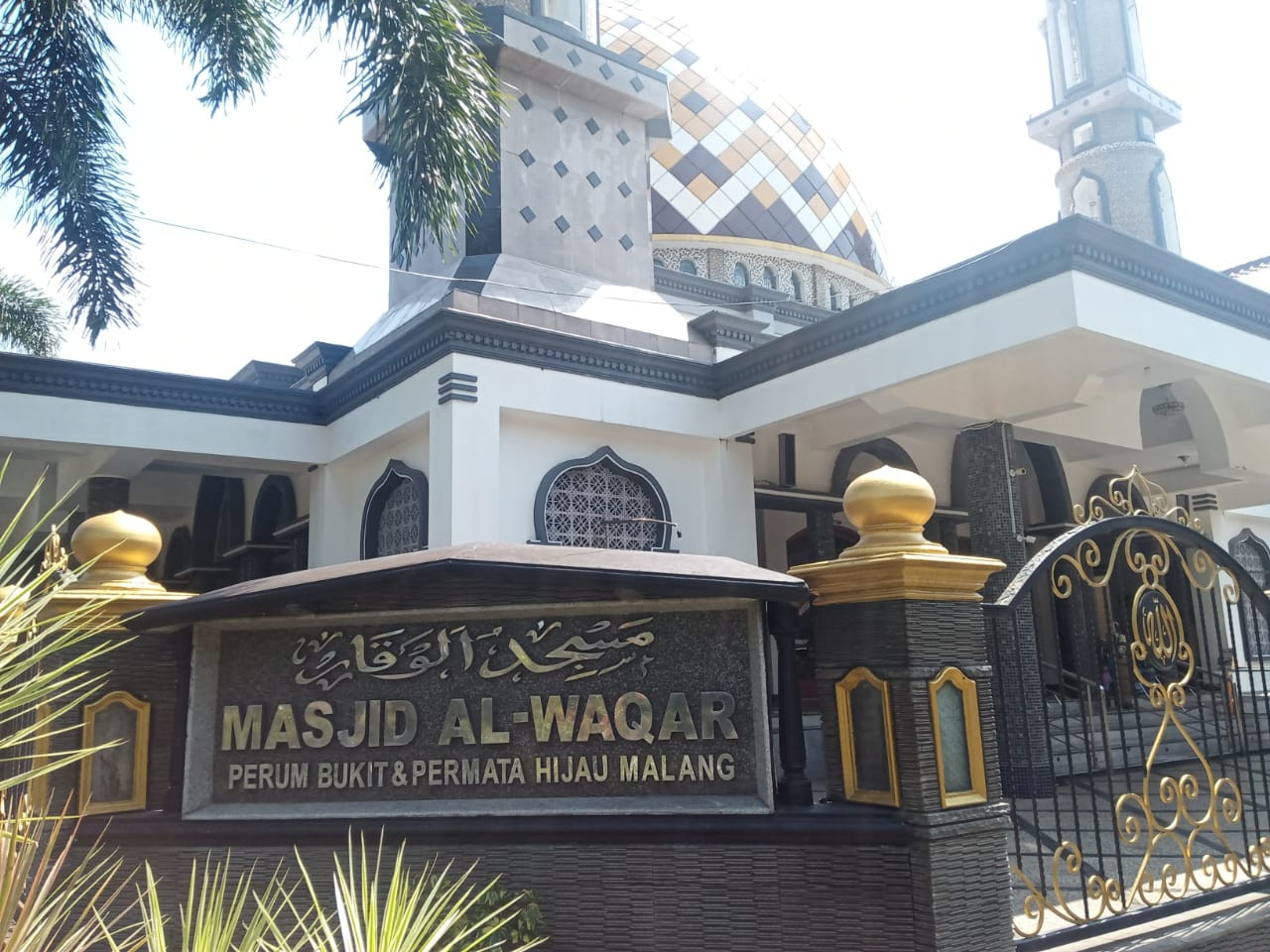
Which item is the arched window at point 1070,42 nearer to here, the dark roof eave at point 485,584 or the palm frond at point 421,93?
the palm frond at point 421,93

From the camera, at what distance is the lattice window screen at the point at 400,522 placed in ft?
27.4

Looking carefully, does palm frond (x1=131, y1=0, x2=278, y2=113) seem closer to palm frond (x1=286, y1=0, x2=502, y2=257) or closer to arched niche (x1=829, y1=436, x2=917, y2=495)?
palm frond (x1=286, y1=0, x2=502, y2=257)

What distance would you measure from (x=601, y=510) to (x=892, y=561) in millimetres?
5818

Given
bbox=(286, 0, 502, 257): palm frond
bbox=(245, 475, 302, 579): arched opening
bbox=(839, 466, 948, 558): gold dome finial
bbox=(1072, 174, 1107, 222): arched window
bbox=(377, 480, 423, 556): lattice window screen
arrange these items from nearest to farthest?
bbox=(839, 466, 948, 558): gold dome finial
bbox=(286, 0, 502, 257): palm frond
bbox=(377, 480, 423, 556): lattice window screen
bbox=(245, 475, 302, 579): arched opening
bbox=(1072, 174, 1107, 222): arched window

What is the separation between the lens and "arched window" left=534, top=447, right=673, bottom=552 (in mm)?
8203

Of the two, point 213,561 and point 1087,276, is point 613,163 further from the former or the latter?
point 213,561

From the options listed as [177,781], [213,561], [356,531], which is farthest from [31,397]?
[177,781]

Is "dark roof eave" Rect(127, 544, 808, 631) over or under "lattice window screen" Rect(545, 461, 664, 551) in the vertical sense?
under

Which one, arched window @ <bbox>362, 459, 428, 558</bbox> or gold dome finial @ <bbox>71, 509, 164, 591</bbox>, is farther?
arched window @ <bbox>362, 459, 428, 558</bbox>

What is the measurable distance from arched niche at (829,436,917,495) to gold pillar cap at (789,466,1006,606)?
7.65 m

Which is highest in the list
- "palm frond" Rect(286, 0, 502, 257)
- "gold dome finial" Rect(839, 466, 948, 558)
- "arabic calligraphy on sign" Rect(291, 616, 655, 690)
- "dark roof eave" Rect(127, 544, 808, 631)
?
"palm frond" Rect(286, 0, 502, 257)

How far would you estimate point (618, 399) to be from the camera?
335 inches

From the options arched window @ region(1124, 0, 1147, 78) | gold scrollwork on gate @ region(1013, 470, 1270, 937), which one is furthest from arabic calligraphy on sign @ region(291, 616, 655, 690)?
arched window @ region(1124, 0, 1147, 78)

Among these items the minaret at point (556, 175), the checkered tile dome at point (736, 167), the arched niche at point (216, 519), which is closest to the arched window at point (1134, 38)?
the checkered tile dome at point (736, 167)
